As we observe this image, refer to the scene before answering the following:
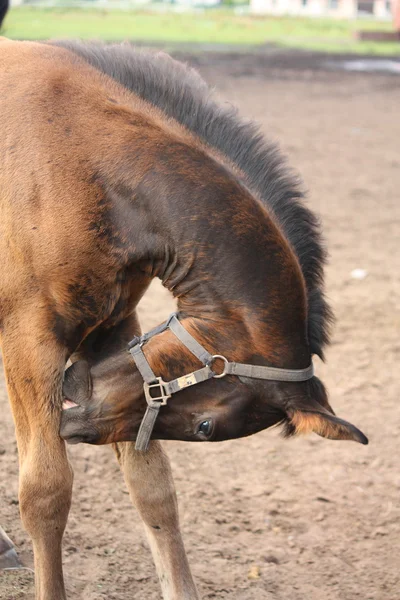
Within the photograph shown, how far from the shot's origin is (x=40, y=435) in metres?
2.90

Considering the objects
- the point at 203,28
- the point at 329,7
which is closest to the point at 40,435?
the point at 203,28

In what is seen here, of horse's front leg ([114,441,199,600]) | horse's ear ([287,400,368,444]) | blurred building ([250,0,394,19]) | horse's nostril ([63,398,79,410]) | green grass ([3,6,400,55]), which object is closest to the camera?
horse's ear ([287,400,368,444])

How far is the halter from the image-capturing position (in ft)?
9.13

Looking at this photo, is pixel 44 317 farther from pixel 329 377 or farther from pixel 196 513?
pixel 329 377

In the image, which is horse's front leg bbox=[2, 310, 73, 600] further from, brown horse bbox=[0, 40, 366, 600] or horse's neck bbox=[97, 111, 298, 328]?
horse's neck bbox=[97, 111, 298, 328]

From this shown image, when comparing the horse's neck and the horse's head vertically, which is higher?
the horse's neck

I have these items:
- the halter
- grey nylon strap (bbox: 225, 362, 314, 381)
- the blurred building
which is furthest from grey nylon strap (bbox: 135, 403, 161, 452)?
the blurred building

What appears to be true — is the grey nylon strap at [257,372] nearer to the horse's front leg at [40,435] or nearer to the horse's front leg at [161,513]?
the horse's front leg at [40,435]

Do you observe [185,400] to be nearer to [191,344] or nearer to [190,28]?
[191,344]

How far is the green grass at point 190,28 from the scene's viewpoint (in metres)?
22.0

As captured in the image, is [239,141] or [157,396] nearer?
[157,396]

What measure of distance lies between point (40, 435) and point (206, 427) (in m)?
0.55

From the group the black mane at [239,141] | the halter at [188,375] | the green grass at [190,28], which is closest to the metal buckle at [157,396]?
the halter at [188,375]

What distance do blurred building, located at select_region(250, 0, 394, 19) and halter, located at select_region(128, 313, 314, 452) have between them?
4027 cm
